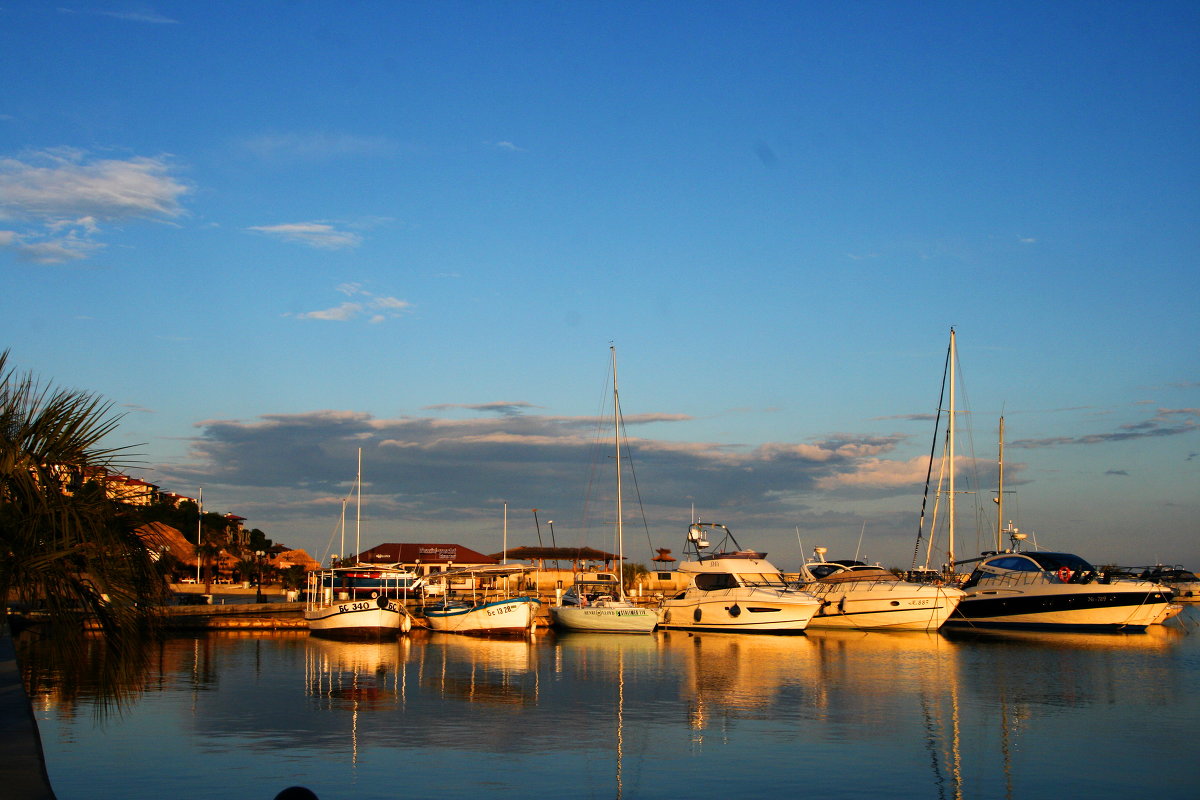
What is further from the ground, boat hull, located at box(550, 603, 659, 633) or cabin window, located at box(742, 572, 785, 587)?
cabin window, located at box(742, 572, 785, 587)

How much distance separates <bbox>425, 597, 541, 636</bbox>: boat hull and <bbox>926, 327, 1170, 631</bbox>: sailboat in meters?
20.8

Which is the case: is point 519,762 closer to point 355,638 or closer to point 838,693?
point 838,693

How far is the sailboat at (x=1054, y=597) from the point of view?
47438 millimetres

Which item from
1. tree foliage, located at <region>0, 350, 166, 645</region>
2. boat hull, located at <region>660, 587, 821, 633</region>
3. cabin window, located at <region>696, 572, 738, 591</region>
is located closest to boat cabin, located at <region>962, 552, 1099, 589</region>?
boat hull, located at <region>660, 587, 821, 633</region>

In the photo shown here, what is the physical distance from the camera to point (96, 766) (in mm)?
18531

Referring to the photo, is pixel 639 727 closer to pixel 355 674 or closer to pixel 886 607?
pixel 355 674

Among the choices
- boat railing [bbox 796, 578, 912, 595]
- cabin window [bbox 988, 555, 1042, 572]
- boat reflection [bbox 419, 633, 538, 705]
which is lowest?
boat reflection [bbox 419, 633, 538, 705]

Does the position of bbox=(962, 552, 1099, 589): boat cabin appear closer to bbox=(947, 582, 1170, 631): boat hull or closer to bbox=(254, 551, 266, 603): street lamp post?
bbox=(947, 582, 1170, 631): boat hull

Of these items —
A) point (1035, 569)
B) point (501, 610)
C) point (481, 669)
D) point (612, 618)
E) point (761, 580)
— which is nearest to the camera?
point (481, 669)

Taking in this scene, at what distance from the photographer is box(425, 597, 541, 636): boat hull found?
51.2m

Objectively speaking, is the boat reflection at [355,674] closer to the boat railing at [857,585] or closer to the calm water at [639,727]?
the calm water at [639,727]

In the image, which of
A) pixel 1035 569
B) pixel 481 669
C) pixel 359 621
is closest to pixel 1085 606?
pixel 1035 569

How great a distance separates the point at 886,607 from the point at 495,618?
61.2 ft

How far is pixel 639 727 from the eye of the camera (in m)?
23.5
